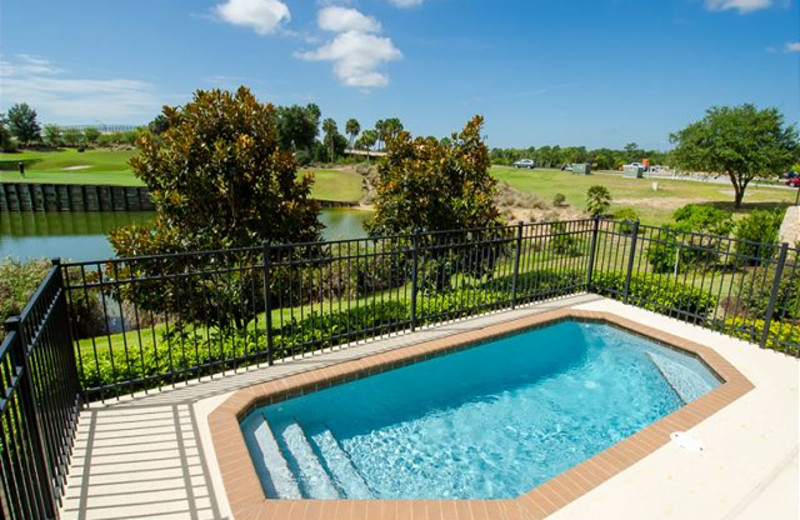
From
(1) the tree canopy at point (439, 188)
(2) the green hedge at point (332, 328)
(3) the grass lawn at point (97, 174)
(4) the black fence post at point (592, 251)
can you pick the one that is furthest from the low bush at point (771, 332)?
(3) the grass lawn at point (97, 174)

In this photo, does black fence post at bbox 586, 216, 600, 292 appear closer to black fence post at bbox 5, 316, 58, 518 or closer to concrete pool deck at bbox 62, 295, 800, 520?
concrete pool deck at bbox 62, 295, 800, 520

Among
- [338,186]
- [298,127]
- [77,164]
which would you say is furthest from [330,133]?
[77,164]

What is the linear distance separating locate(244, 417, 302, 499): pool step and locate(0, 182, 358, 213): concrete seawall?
37.2m

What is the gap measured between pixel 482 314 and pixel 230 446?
4829 millimetres

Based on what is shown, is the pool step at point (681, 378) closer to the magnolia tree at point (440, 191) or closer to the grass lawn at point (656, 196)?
the magnolia tree at point (440, 191)

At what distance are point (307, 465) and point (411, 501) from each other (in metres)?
1.30

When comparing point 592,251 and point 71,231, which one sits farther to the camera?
point 71,231

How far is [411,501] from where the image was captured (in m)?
3.38

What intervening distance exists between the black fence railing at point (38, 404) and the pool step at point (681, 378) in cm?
656

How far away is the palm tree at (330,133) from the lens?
246 ft

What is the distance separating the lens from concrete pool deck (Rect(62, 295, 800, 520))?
3334 millimetres

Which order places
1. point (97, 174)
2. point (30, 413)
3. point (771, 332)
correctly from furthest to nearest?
point (97, 174), point (771, 332), point (30, 413)

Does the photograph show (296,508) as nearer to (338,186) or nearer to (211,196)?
(211,196)

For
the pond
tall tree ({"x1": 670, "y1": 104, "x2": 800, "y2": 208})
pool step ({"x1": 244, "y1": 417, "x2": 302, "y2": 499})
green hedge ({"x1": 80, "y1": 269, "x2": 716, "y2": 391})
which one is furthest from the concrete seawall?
pool step ({"x1": 244, "y1": 417, "x2": 302, "y2": 499})
